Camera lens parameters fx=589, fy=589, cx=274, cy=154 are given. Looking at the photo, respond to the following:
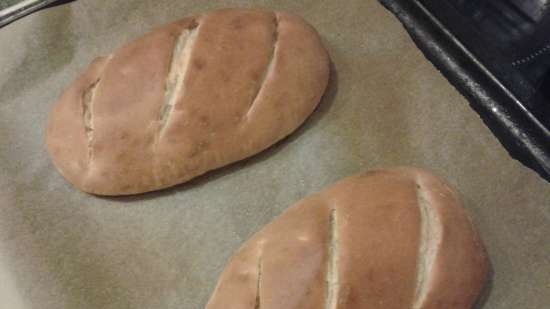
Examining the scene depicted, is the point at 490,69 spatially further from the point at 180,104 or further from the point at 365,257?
the point at 180,104

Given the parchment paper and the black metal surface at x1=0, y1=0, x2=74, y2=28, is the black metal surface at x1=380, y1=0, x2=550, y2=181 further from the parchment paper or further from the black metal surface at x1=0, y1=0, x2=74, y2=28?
the black metal surface at x1=0, y1=0, x2=74, y2=28

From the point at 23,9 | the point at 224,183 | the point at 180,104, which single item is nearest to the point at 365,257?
the point at 224,183

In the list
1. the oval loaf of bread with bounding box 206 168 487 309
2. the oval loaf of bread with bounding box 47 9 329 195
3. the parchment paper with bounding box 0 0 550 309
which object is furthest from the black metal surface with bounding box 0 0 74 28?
the oval loaf of bread with bounding box 206 168 487 309

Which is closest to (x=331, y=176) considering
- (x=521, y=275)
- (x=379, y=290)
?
(x=379, y=290)

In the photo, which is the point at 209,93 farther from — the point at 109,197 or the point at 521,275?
the point at 521,275

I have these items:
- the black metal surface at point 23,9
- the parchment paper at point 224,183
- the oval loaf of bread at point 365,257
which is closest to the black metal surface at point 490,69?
the parchment paper at point 224,183
